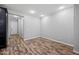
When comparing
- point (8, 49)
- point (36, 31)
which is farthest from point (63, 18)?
point (8, 49)

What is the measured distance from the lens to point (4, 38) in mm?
1892

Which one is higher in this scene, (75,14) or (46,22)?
(75,14)

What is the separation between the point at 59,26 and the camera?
1874mm

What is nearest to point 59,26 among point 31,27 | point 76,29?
point 76,29

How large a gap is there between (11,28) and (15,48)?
0.50 metres

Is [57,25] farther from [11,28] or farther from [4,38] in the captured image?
[4,38]

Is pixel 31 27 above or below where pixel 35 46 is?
above

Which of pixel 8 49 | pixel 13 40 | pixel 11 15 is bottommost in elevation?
pixel 8 49

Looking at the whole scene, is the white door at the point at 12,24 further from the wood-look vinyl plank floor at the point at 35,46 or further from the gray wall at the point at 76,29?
the gray wall at the point at 76,29

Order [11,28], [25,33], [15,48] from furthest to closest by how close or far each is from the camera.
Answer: [25,33], [15,48], [11,28]

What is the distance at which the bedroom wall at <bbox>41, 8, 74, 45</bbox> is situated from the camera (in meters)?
1.78

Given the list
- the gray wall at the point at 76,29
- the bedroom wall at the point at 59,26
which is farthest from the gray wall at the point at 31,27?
the gray wall at the point at 76,29

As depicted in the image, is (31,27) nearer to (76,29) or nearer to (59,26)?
(59,26)

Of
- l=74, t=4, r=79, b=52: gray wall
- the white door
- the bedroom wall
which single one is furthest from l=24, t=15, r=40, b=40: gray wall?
l=74, t=4, r=79, b=52: gray wall
